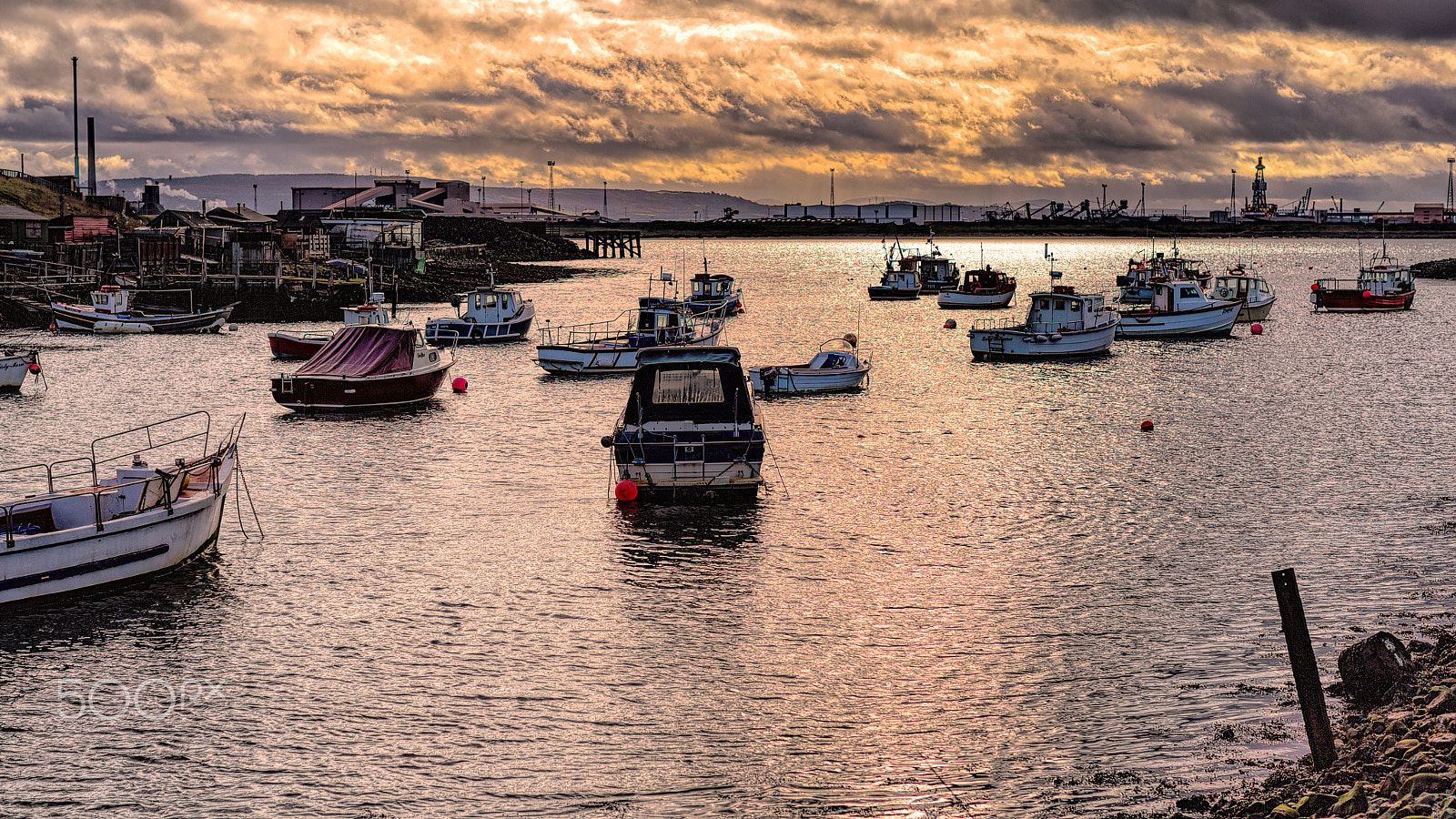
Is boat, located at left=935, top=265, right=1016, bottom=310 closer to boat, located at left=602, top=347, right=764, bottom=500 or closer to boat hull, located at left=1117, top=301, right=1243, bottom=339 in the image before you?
boat hull, located at left=1117, top=301, right=1243, bottom=339

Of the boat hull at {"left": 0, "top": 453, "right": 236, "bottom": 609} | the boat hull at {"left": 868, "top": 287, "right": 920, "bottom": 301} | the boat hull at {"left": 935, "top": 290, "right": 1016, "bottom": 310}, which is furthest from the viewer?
the boat hull at {"left": 868, "top": 287, "right": 920, "bottom": 301}

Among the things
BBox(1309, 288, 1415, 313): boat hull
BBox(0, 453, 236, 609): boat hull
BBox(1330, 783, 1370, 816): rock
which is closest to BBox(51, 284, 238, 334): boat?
BBox(0, 453, 236, 609): boat hull

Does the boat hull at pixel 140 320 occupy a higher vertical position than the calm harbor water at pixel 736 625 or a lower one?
higher

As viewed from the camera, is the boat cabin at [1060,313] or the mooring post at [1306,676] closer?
the mooring post at [1306,676]

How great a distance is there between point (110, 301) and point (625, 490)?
58621mm

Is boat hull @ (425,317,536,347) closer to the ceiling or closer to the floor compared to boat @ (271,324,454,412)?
closer to the ceiling

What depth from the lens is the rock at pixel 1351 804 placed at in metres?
12.1

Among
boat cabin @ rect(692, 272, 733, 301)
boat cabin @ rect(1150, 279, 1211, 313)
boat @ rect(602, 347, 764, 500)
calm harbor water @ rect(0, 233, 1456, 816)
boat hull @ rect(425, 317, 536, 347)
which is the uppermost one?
boat cabin @ rect(692, 272, 733, 301)

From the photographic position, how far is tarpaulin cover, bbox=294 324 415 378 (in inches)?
1779

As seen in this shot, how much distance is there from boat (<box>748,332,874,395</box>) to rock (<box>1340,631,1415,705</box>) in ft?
105

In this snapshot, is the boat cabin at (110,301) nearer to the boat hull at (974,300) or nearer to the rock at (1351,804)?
the boat hull at (974,300)

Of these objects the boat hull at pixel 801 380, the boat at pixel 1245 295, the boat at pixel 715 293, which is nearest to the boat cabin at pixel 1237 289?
the boat at pixel 1245 295

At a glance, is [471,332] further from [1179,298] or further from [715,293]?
[1179,298]

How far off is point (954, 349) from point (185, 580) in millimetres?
54094
